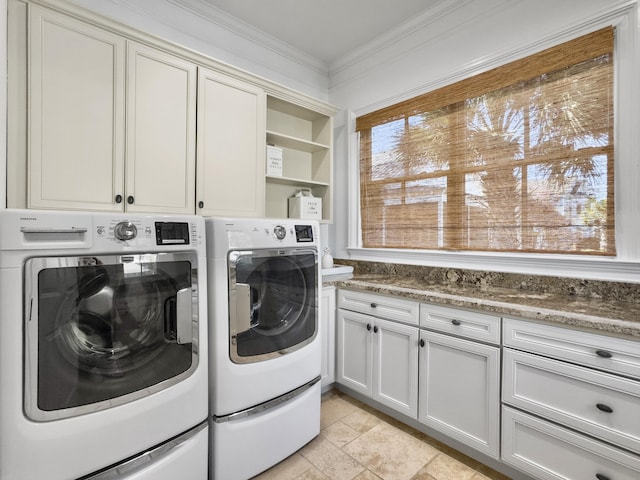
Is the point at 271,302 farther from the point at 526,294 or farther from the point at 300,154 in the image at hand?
the point at 300,154

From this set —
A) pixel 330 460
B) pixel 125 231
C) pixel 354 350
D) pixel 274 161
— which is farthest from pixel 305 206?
pixel 330 460

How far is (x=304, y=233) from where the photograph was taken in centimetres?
185

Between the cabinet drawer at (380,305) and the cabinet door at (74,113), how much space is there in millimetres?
1569

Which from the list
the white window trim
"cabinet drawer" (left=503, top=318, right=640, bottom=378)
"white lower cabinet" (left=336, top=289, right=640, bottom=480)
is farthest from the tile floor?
the white window trim

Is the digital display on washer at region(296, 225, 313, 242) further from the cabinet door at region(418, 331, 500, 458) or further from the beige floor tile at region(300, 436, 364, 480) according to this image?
the beige floor tile at region(300, 436, 364, 480)

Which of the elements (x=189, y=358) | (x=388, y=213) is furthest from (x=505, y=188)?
(x=189, y=358)

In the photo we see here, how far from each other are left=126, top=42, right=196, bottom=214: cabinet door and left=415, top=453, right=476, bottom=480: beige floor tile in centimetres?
199

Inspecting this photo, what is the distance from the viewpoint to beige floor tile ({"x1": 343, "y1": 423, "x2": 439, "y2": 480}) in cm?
172

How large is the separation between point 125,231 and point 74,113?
0.85m

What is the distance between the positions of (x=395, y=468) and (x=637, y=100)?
2.27 m

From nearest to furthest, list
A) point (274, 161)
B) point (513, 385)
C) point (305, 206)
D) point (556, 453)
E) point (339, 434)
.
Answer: point (556, 453) → point (513, 385) → point (339, 434) → point (274, 161) → point (305, 206)

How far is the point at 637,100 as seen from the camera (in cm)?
165

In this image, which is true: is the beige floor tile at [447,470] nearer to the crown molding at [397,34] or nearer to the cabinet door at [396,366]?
the cabinet door at [396,366]

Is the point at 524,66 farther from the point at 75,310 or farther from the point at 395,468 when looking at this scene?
the point at 75,310
